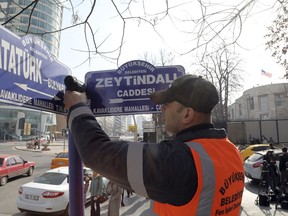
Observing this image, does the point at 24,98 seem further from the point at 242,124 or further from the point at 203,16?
the point at 242,124

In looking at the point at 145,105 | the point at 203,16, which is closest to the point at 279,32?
the point at 203,16

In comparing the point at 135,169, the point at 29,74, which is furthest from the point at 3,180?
the point at 135,169

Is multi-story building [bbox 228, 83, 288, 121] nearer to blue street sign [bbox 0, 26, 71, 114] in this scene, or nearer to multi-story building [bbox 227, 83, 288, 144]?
multi-story building [bbox 227, 83, 288, 144]

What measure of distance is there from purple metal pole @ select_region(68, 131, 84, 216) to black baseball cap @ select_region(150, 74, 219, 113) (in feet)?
3.83

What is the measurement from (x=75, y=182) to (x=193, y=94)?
1429mm

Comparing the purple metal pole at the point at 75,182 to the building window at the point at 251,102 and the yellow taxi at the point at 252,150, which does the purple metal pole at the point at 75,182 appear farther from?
the building window at the point at 251,102

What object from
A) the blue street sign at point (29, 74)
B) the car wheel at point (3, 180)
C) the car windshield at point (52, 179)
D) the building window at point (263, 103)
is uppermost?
the building window at point (263, 103)

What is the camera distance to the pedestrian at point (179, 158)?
116cm

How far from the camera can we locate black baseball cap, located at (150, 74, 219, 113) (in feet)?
4.34

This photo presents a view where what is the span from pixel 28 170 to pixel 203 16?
53.1 ft

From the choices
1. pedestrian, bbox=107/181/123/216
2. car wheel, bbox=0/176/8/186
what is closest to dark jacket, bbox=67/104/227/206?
pedestrian, bbox=107/181/123/216

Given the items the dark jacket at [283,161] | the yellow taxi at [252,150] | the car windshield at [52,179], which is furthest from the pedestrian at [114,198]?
the yellow taxi at [252,150]

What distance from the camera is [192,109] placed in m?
1.33

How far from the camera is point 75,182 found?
7.45 ft
